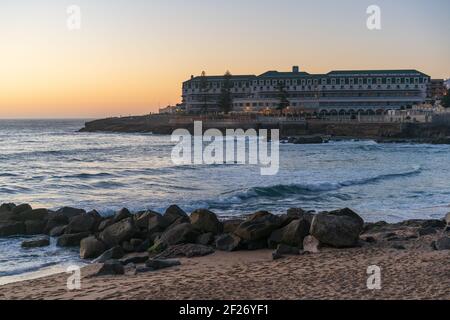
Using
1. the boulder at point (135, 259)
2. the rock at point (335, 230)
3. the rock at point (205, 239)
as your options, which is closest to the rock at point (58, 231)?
the boulder at point (135, 259)

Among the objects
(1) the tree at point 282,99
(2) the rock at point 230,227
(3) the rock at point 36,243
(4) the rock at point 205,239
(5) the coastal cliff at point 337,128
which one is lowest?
(3) the rock at point 36,243

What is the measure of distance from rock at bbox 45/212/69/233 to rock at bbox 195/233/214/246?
487 centimetres

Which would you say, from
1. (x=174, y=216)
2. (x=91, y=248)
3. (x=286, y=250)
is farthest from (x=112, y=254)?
(x=286, y=250)

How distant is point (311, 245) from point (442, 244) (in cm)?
298

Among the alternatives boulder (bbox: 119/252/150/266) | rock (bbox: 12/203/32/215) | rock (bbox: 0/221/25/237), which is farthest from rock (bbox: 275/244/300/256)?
rock (bbox: 12/203/32/215)

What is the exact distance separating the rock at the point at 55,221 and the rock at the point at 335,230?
805 centimetres

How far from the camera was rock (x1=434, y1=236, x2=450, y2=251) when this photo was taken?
1269 cm

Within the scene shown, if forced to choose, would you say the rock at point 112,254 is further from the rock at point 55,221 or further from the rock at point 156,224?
the rock at point 55,221

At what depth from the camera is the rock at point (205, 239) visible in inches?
582

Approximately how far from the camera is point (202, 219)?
51.4 ft

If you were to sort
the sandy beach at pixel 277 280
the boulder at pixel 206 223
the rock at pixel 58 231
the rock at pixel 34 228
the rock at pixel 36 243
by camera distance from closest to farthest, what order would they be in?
the sandy beach at pixel 277 280 < the rock at pixel 36 243 < the boulder at pixel 206 223 < the rock at pixel 58 231 < the rock at pixel 34 228

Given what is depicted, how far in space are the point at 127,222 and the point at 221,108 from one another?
101 metres

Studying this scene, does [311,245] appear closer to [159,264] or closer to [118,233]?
[159,264]
